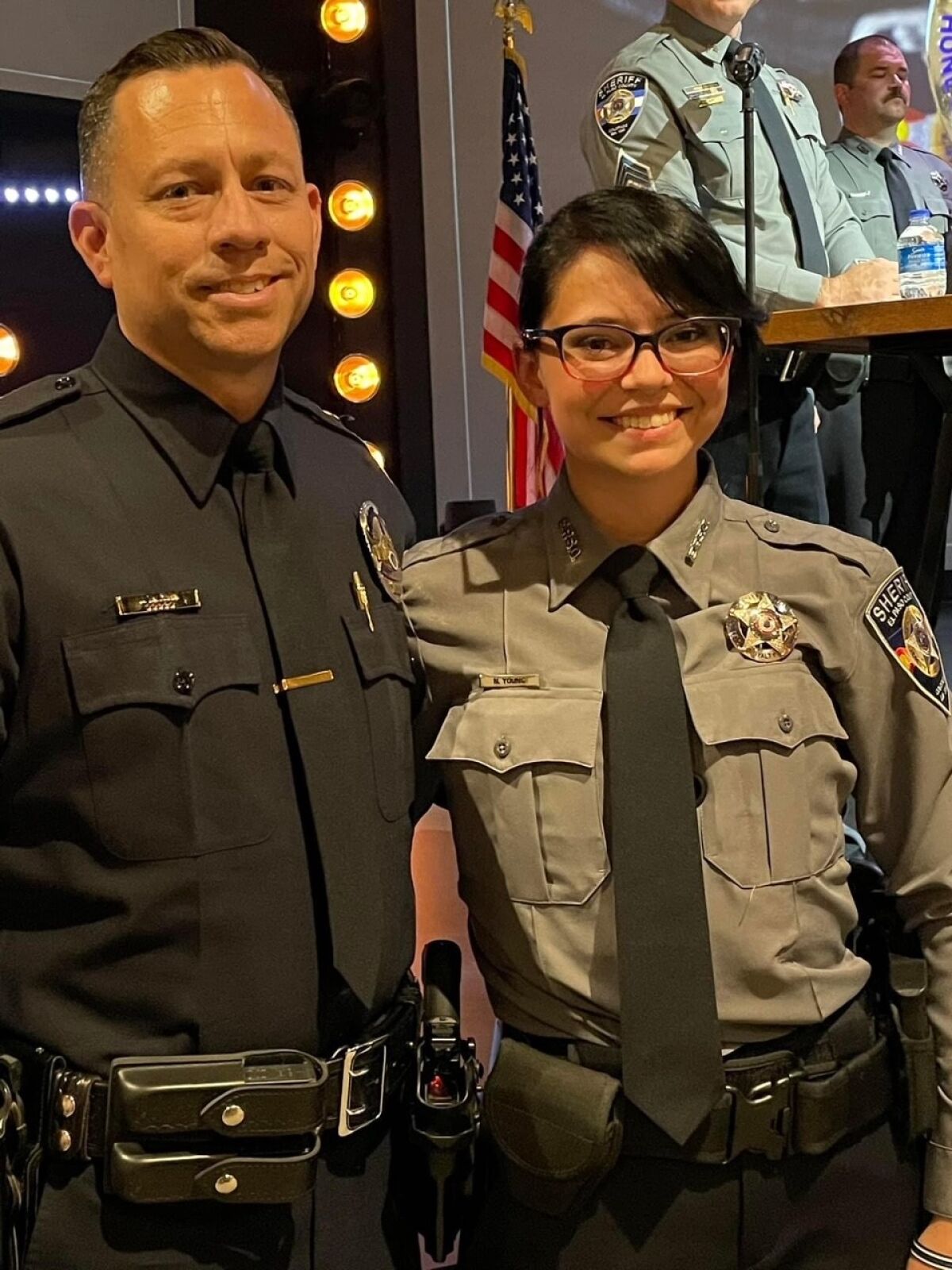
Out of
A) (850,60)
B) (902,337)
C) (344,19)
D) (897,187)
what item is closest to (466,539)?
(902,337)

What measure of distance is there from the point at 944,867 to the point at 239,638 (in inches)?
27.4

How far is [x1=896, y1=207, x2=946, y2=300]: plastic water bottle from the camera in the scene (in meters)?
2.28

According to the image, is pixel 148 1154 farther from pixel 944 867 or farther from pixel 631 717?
pixel 944 867

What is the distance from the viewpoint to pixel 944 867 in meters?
1.28

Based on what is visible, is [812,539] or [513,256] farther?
[513,256]

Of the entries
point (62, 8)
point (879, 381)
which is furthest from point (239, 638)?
point (62, 8)

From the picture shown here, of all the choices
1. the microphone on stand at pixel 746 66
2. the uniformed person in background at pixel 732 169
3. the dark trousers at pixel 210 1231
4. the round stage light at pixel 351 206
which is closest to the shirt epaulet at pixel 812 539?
the dark trousers at pixel 210 1231

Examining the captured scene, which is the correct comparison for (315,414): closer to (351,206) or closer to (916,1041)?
(916,1041)

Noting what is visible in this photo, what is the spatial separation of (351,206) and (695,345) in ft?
12.2

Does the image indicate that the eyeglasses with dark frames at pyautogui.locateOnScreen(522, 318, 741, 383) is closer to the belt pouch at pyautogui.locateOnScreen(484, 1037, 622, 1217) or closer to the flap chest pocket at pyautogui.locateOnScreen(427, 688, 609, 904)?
the flap chest pocket at pyautogui.locateOnScreen(427, 688, 609, 904)

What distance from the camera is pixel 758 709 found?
124 cm

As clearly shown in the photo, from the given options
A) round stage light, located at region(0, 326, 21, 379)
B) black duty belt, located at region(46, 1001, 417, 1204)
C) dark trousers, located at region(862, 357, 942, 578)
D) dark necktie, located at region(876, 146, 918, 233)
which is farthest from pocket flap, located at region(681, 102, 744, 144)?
round stage light, located at region(0, 326, 21, 379)

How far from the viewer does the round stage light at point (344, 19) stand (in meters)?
4.55

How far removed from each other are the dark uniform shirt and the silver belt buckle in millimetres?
29
